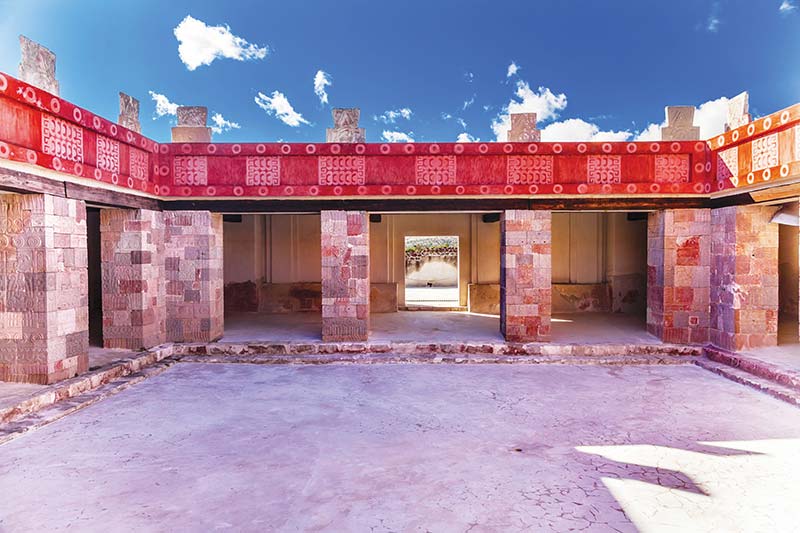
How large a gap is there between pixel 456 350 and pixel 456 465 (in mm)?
3777

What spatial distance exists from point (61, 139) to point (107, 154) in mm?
844

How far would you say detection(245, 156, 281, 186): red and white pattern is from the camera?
7590 mm

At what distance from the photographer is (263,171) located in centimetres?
759

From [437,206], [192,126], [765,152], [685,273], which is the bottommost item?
[685,273]

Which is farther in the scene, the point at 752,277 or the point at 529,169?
the point at 529,169

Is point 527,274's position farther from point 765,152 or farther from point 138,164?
point 138,164

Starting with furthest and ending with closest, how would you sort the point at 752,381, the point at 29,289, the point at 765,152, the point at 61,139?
the point at 765,152 < the point at 752,381 < the point at 61,139 < the point at 29,289

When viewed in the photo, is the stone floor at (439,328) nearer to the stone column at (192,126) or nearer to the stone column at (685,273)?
the stone column at (685,273)

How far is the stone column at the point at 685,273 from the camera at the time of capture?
286 inches

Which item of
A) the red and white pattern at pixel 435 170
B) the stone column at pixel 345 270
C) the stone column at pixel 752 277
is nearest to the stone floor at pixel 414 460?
the stone column at pixel 752 277

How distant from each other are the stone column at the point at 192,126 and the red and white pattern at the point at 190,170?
510mm

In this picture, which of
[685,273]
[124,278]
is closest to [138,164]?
[124,278]

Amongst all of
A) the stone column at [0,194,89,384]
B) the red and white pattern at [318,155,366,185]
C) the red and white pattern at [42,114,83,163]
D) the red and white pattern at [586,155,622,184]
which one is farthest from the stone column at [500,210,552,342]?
the stone column at [0,194,89,384]

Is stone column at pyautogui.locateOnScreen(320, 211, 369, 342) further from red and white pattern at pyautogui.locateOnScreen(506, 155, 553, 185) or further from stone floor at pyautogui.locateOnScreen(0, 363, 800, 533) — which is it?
red and white pattern at pyautogui.locateOnScreen(506, 155, 553, 185)
